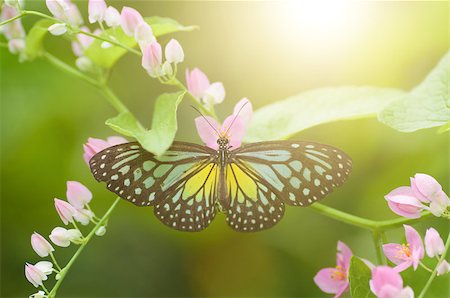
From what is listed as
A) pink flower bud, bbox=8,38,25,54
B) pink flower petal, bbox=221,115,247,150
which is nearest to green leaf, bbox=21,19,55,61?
pink flower bud, bbox=8,38,25,54

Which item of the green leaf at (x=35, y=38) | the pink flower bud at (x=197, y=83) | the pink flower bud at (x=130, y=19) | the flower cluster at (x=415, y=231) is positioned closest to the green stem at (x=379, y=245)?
the flower cluster at (x=415, y=231)

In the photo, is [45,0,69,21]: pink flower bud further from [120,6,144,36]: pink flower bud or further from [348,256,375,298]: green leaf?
[348,256,375,298]: green leaf

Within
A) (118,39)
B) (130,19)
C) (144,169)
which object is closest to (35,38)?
(118,39)

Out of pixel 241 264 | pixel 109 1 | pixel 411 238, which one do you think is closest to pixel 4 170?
pixel 109 1

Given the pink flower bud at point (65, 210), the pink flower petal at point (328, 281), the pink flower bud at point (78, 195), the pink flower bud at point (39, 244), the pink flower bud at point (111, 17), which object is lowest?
the pink flower bud at point (39, 244)

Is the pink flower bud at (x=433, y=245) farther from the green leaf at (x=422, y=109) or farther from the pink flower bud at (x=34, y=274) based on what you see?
the pink flower bud at (x=34, y=274)

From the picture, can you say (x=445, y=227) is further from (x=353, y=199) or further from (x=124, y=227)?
(x=124, y=227)

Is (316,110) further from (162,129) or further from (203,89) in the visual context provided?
(162,129)
